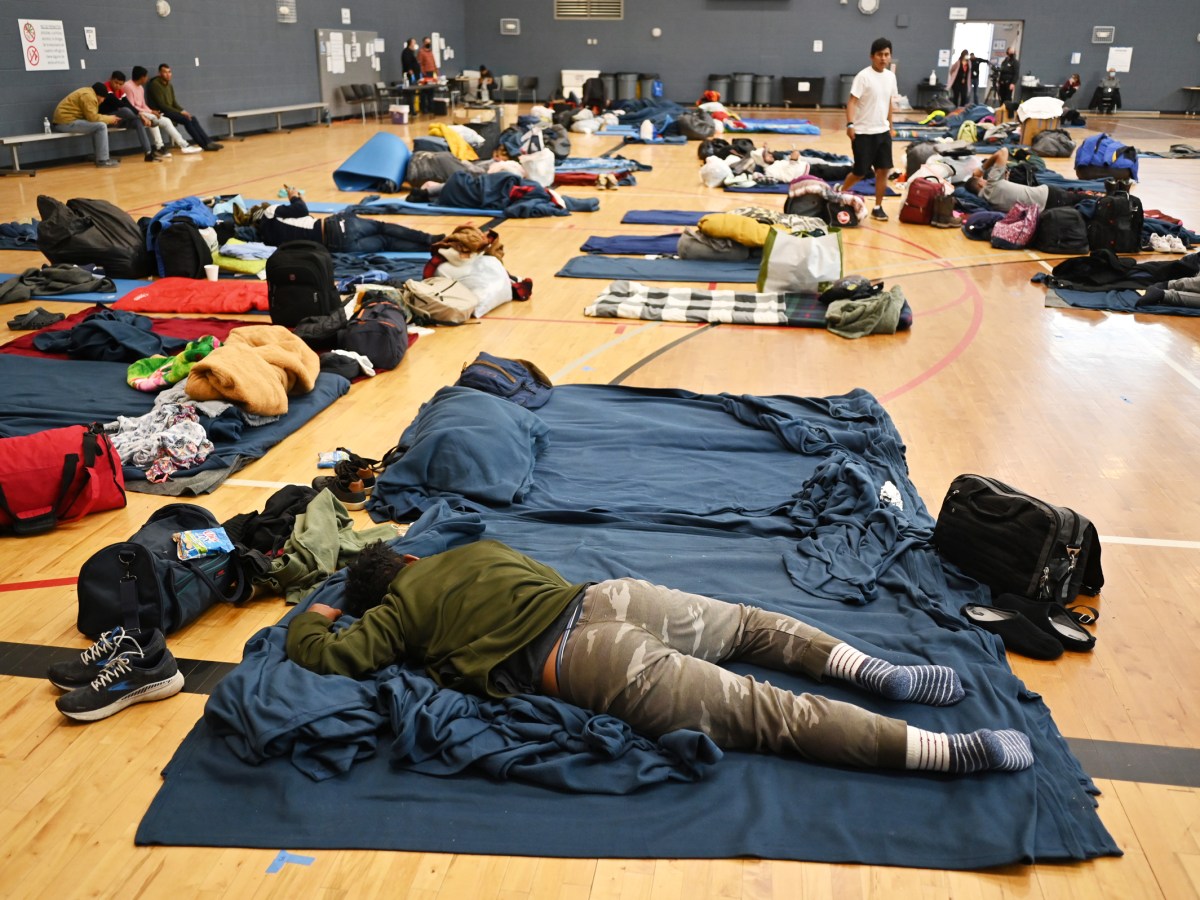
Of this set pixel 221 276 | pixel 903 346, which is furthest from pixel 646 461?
pixel 221 276

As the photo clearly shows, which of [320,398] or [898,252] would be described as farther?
[898,252]

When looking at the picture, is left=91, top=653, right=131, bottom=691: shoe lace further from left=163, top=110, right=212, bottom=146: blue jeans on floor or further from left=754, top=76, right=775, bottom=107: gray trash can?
left=754, top=76, right=775, bottom=107: gray trash can

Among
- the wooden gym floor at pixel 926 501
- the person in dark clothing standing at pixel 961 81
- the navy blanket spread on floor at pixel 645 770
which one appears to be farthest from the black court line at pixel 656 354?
the person in dark clothing standing at pixel 961 81

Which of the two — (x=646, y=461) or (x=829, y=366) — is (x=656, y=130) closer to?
(x=829, y=366)

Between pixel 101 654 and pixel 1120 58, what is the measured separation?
92.2ft

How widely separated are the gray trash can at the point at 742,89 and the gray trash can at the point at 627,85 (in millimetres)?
2528

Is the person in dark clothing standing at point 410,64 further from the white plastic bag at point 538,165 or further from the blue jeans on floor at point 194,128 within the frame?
the white plastic bag at point 538,165

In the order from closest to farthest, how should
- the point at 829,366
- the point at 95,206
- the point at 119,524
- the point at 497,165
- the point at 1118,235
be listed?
the point at 119,524 < the point at 829,366 < the point at 95,206 < the point at 1118,235 < the point at 497,165

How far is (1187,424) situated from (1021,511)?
2543 millimetres

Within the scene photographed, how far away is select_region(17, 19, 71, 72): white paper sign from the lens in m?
13.1

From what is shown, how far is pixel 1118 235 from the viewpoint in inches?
376

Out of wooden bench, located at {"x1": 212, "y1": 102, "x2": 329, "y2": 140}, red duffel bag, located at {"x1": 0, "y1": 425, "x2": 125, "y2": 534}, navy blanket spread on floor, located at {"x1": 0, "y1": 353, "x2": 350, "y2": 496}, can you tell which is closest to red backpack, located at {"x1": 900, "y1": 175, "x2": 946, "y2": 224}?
navy blanket spread on floor, located at {"x1": 0, "y1": 353, "x2": 350, "y2": 496}

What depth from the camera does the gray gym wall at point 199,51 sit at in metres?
13.2

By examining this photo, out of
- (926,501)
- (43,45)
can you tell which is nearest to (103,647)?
(926,501)
